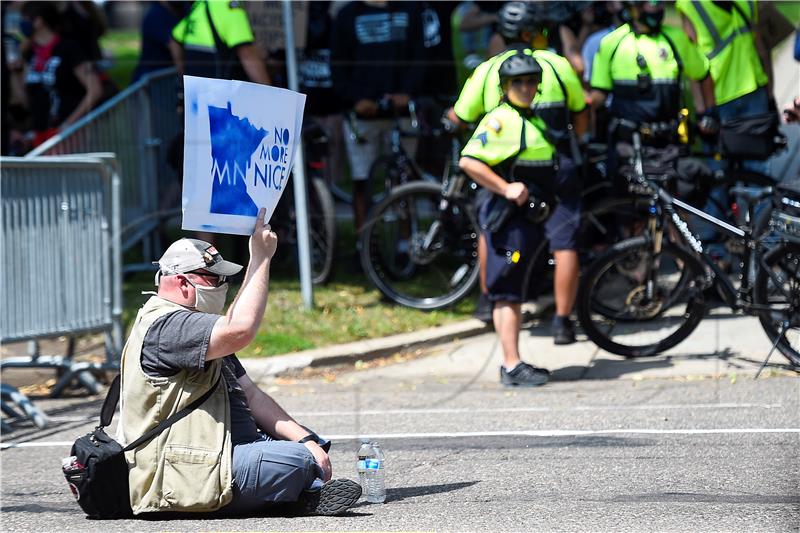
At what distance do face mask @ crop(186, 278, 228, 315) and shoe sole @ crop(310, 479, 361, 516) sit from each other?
34.0 inches

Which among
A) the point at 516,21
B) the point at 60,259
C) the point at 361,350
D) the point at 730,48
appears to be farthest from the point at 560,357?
the point at 60,259

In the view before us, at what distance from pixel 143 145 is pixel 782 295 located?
5.63 meters

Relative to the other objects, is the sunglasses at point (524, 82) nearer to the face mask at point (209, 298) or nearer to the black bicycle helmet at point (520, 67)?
the black bicycle helmet at point (520, 67)

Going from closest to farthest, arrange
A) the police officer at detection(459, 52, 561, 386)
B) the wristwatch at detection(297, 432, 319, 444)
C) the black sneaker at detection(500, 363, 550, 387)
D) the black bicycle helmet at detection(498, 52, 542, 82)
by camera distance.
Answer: the wristwatch at detection(297, 432, 319, 444), the black bicycle helmet at detection(498, 52, 542, 82), the police officer at detection(459, 52, 561, 386), the black sneaker at detection(500, 363, 550, 387)

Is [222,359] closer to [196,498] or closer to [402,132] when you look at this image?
[196,498]

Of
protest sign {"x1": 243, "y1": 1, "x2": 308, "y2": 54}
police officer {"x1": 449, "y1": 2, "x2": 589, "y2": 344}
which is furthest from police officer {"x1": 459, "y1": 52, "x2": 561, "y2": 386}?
protest sign {"x1": 243, "y1": 1, "x2": 308, "y2": 54}

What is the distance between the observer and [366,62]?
10.4 metres

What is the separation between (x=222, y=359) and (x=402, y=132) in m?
5.07

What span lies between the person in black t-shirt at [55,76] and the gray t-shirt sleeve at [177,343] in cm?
663

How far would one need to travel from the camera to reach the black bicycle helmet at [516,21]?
27.2ft

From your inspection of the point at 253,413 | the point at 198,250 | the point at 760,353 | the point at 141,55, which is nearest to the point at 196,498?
the point at 253,413

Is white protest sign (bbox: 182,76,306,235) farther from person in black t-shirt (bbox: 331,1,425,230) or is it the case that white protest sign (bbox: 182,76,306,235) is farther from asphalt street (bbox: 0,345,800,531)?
person in black t-shirt (bbox: 331,1,425,230)

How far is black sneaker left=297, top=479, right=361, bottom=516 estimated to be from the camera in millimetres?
5199

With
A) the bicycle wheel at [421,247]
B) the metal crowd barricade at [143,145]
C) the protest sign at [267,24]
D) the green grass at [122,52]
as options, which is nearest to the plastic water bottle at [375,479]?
the bicycle wheel at [421,247]
